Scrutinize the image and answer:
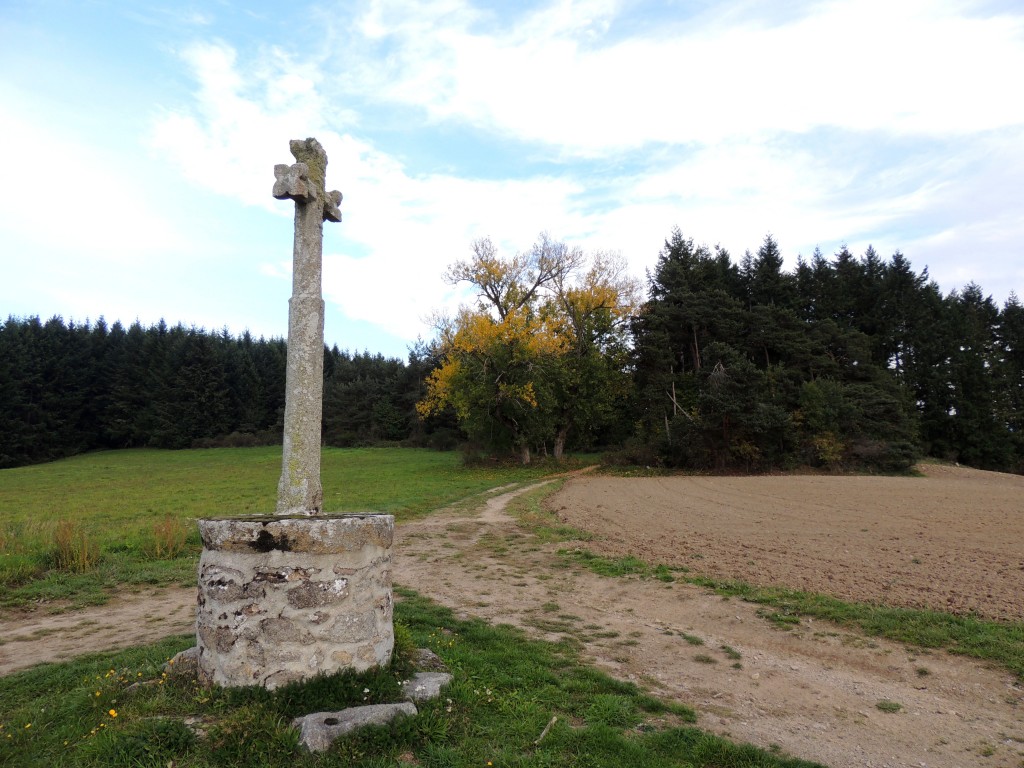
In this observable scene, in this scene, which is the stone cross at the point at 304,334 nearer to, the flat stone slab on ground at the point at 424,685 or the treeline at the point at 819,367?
the flat stone slab on ground at the point at 424,685

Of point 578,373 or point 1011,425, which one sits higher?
point 578,373

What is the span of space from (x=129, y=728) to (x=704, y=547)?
1034 cm

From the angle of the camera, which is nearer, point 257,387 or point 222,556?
point 222,556

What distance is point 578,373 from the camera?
118 ft

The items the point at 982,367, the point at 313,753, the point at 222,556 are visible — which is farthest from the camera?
the point at 982,367

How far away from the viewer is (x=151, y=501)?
22.1 metres

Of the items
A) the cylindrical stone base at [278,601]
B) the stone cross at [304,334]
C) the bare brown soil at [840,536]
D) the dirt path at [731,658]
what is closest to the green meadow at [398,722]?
the cylindrical stone base at [278,601]

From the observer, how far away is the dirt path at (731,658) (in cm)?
443

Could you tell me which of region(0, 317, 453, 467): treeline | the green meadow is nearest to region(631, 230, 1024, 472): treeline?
region(0, 317, 453, 467): treeline

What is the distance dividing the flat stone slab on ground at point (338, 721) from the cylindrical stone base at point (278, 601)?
1.72 feet

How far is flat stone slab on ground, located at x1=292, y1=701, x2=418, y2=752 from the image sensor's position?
3766 millimetres

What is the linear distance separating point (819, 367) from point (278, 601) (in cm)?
3929

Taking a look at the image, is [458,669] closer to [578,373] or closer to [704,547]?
[704,547]

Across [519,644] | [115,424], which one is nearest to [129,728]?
[519,644]
